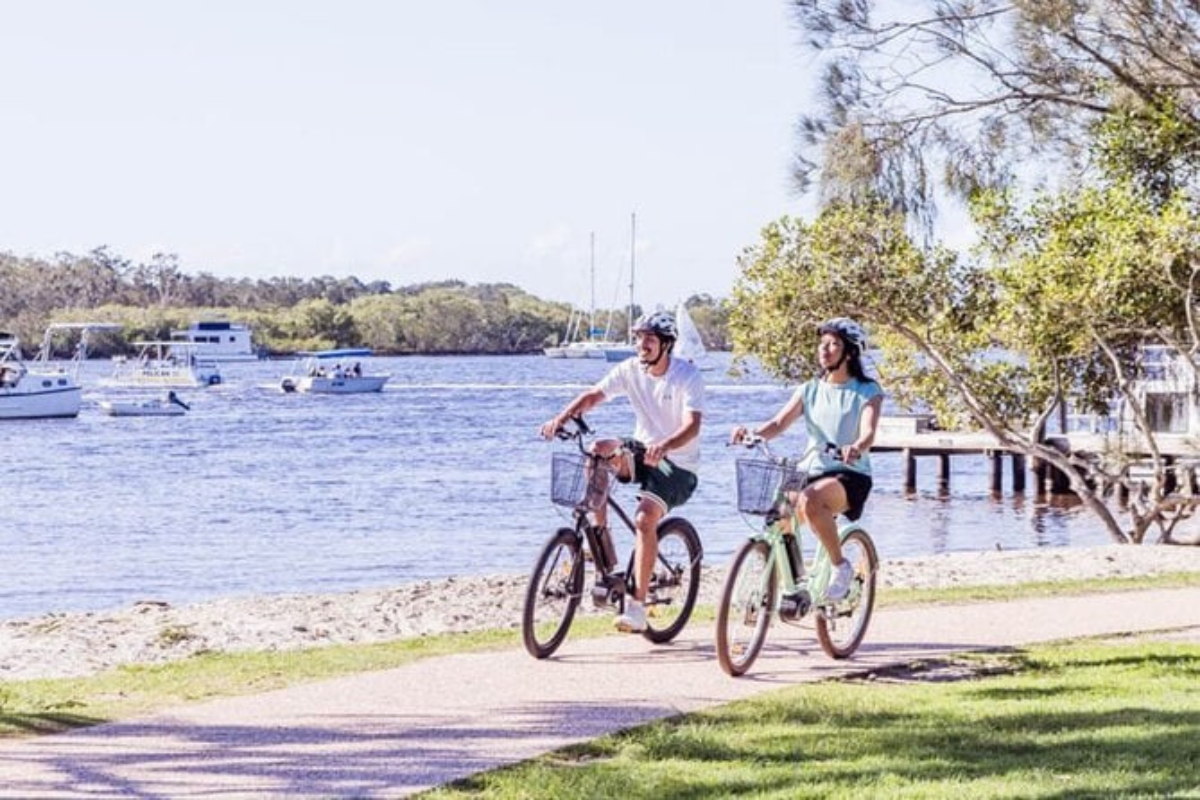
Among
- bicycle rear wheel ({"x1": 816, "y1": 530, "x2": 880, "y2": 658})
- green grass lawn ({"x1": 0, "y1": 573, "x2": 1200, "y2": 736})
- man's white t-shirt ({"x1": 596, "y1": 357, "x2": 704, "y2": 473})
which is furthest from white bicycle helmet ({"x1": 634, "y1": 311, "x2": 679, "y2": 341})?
green grass lawn ({"x1": 0, "y1": 573, "x2": 1200, "y2": 736})

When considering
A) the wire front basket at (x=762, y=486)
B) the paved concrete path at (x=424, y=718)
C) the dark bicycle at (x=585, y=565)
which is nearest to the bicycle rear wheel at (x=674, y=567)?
the dark bicycle at (x=585, y=565)

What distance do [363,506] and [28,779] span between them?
3244 cm

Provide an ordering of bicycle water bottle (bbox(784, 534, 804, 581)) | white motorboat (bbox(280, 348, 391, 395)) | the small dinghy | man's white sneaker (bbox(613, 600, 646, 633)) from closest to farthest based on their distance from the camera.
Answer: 1. bicycle water bottle (bbox(784, 534, 804, 581))
2. man's white sneaker (bbox(613, 600, 646, 633))
3. the small dinghy
4. white motorboat (bbox(280, 348, 391, 395))

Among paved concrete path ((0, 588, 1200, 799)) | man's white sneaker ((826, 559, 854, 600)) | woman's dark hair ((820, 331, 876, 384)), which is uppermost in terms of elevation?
woman's dark hair ((820, 331, 876, 384))

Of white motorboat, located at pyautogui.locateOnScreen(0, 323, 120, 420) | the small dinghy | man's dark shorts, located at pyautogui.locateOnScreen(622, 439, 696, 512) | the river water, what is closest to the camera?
man's dark shorts, located at pyautogui.locateOnScreen(622, 439, 696, 512)

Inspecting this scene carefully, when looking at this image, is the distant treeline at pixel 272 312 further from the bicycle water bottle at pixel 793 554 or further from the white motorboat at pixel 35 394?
the bicycle water bottle at pixel 793 554

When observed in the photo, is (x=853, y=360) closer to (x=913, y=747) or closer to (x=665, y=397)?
(x=665, y=397)

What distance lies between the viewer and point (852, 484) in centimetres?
905

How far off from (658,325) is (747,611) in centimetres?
142

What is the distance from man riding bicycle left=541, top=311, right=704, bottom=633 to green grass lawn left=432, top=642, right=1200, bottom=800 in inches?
46.8

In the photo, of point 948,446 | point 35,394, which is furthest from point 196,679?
point 35,394

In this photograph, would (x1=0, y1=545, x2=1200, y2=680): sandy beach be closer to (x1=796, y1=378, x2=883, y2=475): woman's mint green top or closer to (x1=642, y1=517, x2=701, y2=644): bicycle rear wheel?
(x1=642, y1=517, x2=701, y2=644): bicycle rear wheel

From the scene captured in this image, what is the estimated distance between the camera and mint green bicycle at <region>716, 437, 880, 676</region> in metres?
8.88

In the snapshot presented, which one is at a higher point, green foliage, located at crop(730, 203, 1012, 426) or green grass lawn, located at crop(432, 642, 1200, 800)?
green foliage, located at crop(730, 203, 1012, 426)
